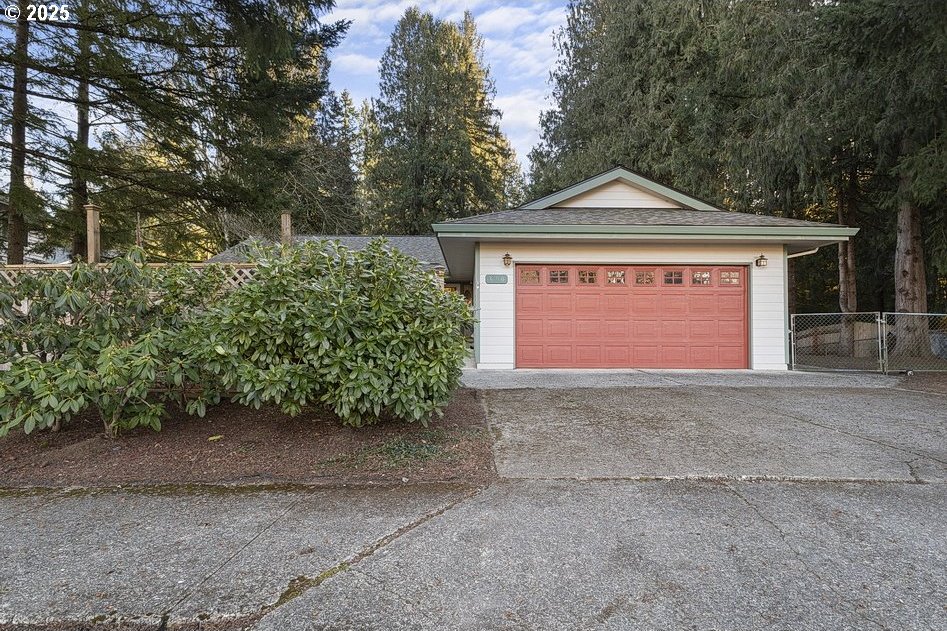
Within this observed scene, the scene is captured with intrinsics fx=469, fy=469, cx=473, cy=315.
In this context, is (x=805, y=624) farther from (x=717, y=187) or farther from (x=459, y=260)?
(x=717, y=187)

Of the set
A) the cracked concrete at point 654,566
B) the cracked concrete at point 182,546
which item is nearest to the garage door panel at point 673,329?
the cracked concrete at point 654,566

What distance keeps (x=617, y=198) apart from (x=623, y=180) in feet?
1.36

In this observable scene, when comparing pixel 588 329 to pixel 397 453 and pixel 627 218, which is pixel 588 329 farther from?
pixel 397 453

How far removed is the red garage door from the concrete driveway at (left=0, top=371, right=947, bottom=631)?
183 inches

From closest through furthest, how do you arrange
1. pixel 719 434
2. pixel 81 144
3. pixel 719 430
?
pixel 719 434
pixel 719 430
pixel 81 144

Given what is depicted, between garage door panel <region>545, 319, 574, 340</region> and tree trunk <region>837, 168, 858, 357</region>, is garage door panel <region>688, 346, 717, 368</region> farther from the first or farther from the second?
tree trunk <region>837, 168, 858, 357</region>

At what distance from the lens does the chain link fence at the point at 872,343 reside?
8.68 meters

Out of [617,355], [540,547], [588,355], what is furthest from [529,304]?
[540,547]

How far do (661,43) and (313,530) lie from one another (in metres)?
20.0

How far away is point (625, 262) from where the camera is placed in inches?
334

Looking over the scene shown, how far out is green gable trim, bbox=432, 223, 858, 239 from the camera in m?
7.84

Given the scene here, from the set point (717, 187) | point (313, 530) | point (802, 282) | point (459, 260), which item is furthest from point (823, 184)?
point (313, 530)

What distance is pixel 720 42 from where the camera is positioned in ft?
44.1

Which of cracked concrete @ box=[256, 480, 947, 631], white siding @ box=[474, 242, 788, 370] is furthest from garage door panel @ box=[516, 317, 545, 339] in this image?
cracked concrete @ box=[256, 480, 947, 631]
